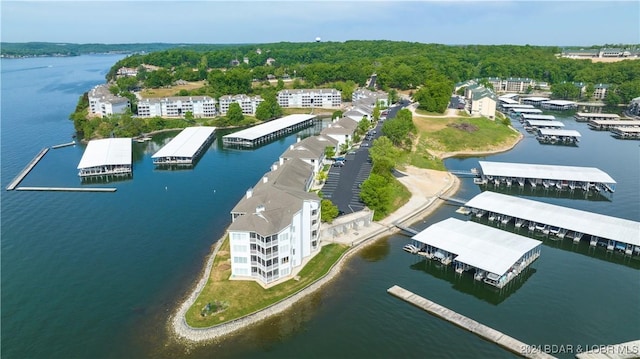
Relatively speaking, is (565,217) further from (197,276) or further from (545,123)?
(545,123)

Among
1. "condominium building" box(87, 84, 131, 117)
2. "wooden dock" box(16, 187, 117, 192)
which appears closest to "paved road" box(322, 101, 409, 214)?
"wooden dock" box(16, 187, 117, 192)

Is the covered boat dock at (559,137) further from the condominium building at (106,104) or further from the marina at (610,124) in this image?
the condominium building at (106,104)

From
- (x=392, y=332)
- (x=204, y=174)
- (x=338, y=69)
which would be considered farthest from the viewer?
(x=338, y=69)

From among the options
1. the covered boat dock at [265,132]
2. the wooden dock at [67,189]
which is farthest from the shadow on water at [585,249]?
the covered boat dock at [265,132]

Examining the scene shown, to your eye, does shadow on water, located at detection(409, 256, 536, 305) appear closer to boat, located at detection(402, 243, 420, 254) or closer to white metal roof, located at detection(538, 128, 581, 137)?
boat, located at detection(402, 243, 420, 254)

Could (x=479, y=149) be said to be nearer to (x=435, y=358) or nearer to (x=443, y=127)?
Result: (x=443, y=127)

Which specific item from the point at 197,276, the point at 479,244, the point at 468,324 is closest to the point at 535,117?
the point at 479,244

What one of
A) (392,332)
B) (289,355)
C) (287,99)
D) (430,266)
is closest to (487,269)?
(430,266)
